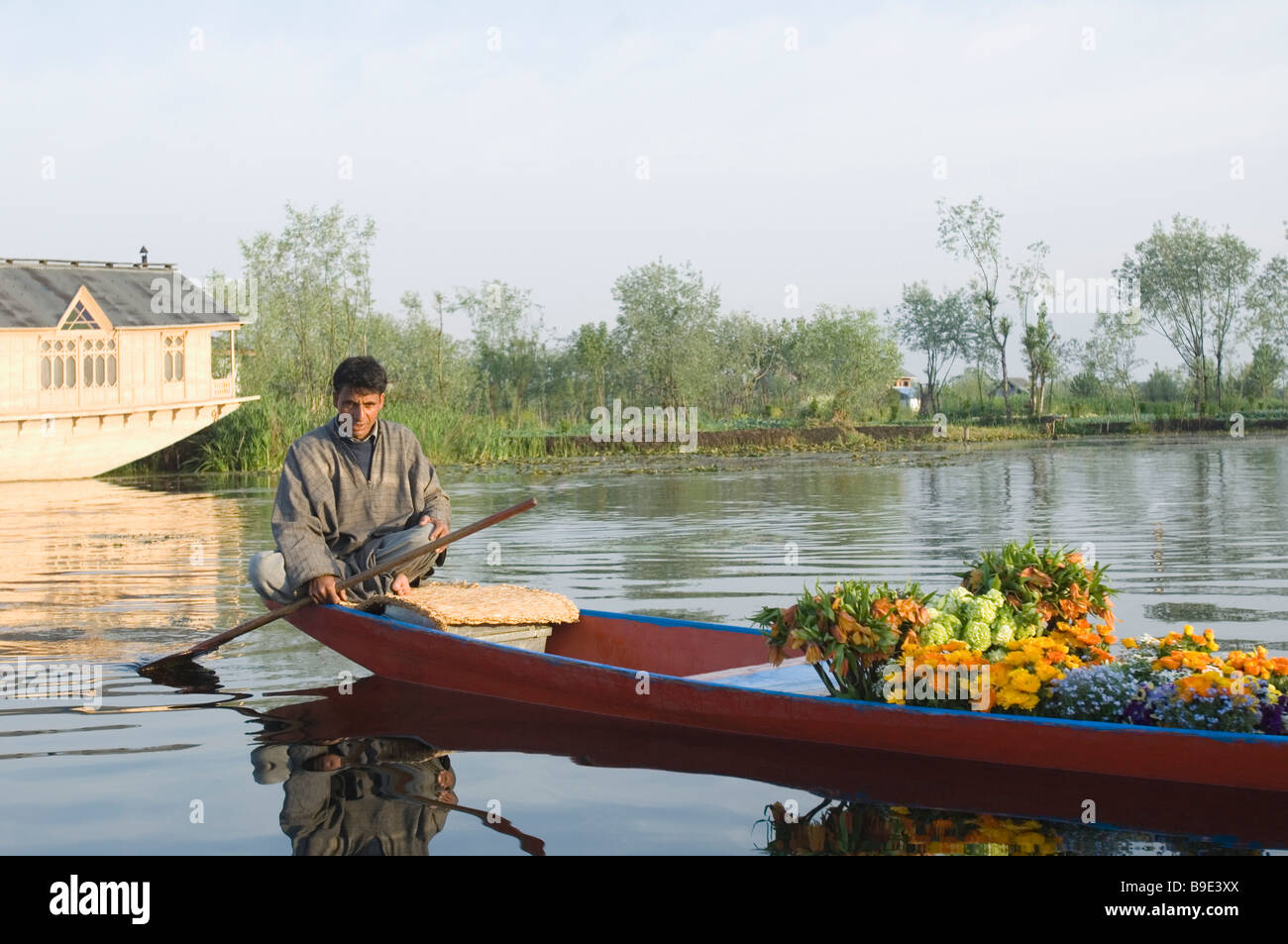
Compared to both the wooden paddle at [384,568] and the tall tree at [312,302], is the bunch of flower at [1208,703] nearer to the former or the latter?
the wooden paddle at [384,568]

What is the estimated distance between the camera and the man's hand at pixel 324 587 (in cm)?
727

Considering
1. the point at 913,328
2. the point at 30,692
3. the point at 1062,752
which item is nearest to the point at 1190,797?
the point at 1062,752

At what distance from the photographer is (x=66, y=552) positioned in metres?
14.6

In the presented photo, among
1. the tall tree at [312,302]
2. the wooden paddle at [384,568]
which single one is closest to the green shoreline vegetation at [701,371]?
the tall tree at [312,302]

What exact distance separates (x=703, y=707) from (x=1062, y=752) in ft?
5.21

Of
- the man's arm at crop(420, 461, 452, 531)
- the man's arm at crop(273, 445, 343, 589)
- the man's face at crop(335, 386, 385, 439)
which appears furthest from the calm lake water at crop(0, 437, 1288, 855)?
the man's face at crop(335, 386, 385, 439)

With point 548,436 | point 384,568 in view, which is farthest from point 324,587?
point 548,436

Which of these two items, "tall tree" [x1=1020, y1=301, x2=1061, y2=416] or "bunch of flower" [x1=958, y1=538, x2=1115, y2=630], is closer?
"bunch of flower" [x1=958, y1=538, x2=1115, y2=630]

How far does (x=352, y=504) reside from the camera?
752 centimetres

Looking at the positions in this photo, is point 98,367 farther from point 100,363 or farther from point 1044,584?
point 1044,584

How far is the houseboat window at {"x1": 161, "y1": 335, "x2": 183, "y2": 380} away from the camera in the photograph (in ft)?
104

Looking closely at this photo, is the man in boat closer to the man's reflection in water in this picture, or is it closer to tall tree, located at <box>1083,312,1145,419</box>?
the man's reflection in water

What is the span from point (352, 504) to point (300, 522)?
322 millimetres
